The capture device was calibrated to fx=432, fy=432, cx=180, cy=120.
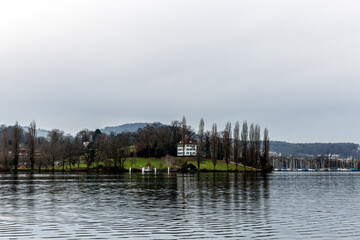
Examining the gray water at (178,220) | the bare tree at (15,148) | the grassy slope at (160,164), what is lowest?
the grassy slope at (160,164)

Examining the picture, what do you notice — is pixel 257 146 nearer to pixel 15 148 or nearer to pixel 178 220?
pixel 15 148

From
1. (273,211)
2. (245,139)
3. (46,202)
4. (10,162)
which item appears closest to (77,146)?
(10,162)

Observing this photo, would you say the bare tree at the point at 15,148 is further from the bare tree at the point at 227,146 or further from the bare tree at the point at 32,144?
the bare tree at the point at 227,146

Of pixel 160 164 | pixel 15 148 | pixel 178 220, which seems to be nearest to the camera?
pixel 178 220

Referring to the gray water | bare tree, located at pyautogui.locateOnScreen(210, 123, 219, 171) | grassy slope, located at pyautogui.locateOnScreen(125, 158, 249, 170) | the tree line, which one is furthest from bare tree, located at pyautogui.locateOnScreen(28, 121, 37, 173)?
the gray water

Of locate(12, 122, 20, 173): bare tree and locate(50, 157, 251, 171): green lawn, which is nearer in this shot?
locate(12, 122, 20, 173): bare tree

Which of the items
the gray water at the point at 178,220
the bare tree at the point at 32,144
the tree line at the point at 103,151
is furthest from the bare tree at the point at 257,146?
the gray water at the point at 178,220

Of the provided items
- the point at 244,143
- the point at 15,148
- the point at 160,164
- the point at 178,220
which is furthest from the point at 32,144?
the point at 178,220

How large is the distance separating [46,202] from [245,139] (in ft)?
465

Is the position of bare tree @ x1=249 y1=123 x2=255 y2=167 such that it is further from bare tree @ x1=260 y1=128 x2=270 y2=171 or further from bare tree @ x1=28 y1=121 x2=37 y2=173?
bare tree @ x1=28 y1=121 x2=37 y2=173

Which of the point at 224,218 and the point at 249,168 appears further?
the point at 249,168

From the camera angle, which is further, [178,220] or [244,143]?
[244,143]

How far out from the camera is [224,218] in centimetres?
2609

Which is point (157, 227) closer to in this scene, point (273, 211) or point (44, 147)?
point (273, 211)
